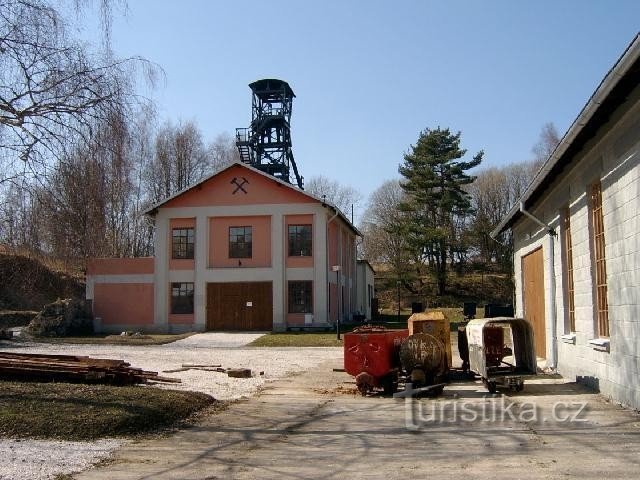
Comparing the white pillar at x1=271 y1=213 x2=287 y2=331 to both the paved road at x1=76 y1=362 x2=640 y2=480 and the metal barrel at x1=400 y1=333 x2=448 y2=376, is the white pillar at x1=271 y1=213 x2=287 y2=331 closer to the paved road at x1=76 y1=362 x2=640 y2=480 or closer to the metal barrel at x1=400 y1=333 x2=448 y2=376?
the metal barrel at x1=400 y1=333 x2=448 y2=376

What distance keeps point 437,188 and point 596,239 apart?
43.9 m

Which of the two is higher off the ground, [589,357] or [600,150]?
[600,150]

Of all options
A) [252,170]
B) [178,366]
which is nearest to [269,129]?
[252,170]

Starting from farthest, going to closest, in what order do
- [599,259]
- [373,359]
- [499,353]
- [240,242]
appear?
[240,242] → [499,353] → [373,359] → [599,259]

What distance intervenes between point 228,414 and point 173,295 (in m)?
25.7

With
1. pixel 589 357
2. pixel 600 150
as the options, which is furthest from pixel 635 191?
pixel 589 357

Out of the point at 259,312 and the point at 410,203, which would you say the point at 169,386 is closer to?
the point at 259,312

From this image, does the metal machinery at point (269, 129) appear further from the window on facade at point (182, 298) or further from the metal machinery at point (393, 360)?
the metal machinery at point (393, 360)

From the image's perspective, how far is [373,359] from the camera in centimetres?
1268

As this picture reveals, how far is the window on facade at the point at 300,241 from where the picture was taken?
3462 cm

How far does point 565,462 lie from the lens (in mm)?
6770

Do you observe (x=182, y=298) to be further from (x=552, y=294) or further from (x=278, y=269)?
(x=552, y=294)

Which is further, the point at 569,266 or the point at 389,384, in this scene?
the point at 569,266

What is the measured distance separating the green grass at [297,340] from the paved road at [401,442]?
567 inches
